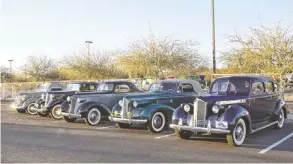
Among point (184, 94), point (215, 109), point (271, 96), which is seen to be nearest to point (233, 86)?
point (271, 96)

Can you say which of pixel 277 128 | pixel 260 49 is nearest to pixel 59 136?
pixel 277 128

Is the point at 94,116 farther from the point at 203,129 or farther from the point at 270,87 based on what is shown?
the point at 270,87

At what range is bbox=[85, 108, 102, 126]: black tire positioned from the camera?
1276cm

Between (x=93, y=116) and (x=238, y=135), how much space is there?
6009 millimetres

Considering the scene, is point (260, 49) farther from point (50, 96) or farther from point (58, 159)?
point (58, 159)

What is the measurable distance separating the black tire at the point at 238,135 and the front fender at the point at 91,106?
5.95m

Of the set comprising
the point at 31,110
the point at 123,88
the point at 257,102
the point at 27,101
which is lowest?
the point at 31,110

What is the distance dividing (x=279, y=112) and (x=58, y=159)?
696cm

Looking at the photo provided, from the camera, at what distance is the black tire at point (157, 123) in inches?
415

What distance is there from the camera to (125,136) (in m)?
10.0

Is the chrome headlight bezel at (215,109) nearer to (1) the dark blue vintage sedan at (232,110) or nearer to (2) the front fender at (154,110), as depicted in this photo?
(1) the dark blue vintage sedan at (232,110)

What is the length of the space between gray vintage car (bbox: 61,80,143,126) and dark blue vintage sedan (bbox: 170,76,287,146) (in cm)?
447

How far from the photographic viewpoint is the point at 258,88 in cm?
1004

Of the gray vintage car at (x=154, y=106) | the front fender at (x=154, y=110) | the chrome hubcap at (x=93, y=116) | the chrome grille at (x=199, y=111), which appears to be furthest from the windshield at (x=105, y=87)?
the chrome grille at (x=199, y=111)
